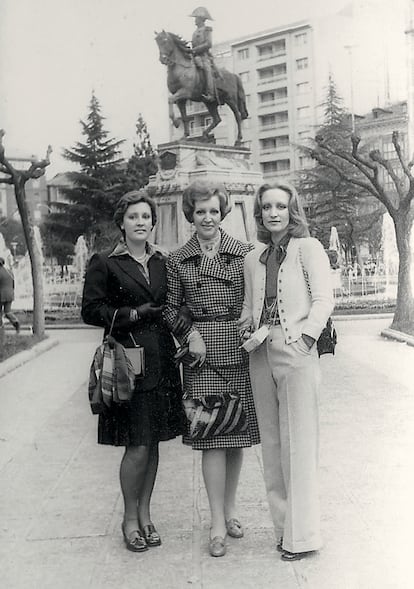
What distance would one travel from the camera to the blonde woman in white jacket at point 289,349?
9.00 feet

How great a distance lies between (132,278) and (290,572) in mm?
1260

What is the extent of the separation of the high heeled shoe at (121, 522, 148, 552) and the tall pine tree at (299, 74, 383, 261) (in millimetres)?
2742

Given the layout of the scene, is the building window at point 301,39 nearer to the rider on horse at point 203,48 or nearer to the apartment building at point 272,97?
the apartment building at point 272,97

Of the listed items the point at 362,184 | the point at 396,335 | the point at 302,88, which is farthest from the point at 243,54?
the point at 396,335

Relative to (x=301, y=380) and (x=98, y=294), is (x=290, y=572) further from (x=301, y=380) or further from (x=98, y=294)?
(x=98, y=294)

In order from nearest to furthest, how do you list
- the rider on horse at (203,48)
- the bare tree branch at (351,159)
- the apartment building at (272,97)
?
the rider on horse at (203,48) → the apartment building at (272,97) → the bare tree branch at (351,159)

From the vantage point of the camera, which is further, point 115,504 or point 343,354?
point 343,354

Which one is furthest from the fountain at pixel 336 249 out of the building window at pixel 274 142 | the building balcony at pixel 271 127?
the building balcony at pixel 271 127

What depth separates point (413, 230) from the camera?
14.9ft

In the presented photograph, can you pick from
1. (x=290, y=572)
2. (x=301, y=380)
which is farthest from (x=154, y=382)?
(x=290, y=572)

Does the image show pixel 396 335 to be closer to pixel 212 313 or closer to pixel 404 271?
pixel 404 271

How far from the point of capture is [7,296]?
786 cm

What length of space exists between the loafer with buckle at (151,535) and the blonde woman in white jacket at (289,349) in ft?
1.58

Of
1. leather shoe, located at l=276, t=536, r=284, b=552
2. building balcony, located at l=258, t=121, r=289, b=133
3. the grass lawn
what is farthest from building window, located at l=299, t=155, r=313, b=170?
the grass lawn
